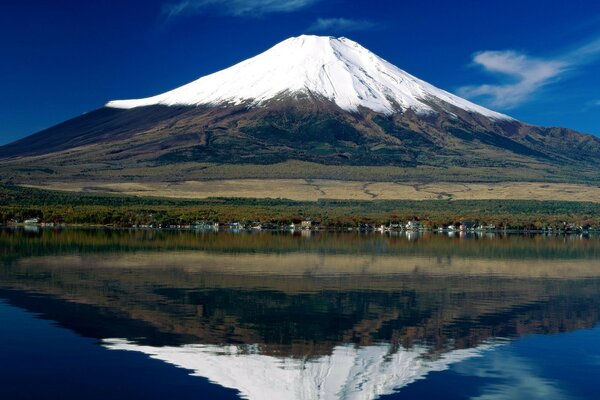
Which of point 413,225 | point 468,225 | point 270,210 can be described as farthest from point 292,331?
point 270,210

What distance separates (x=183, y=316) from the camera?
19.8m

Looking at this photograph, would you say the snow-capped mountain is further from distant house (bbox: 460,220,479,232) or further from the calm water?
distant house (bbox: 460,220,479,232)

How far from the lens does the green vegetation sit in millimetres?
82625

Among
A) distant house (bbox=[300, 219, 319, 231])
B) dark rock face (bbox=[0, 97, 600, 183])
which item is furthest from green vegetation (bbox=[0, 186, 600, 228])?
dark rock face (bbox=[0, 97, 600, 183])

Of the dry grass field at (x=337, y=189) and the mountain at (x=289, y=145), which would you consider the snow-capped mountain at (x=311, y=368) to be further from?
the mountain at (x=289, y=145)

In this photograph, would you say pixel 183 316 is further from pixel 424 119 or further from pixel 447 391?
pixel 424 119

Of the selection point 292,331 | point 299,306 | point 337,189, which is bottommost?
point 292,331

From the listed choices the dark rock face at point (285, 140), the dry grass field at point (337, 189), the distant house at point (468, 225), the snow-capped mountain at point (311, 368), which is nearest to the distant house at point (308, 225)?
the distant house at point (468, 225)

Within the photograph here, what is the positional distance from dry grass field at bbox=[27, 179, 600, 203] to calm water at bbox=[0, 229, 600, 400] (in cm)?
8521

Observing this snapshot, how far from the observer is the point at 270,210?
9738cm

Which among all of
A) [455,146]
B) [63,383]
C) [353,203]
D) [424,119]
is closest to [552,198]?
[353,203]

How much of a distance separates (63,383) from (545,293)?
17872mm

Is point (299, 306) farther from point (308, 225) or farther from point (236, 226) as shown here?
point (308, 225)

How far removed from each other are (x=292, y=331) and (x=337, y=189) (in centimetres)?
10987
